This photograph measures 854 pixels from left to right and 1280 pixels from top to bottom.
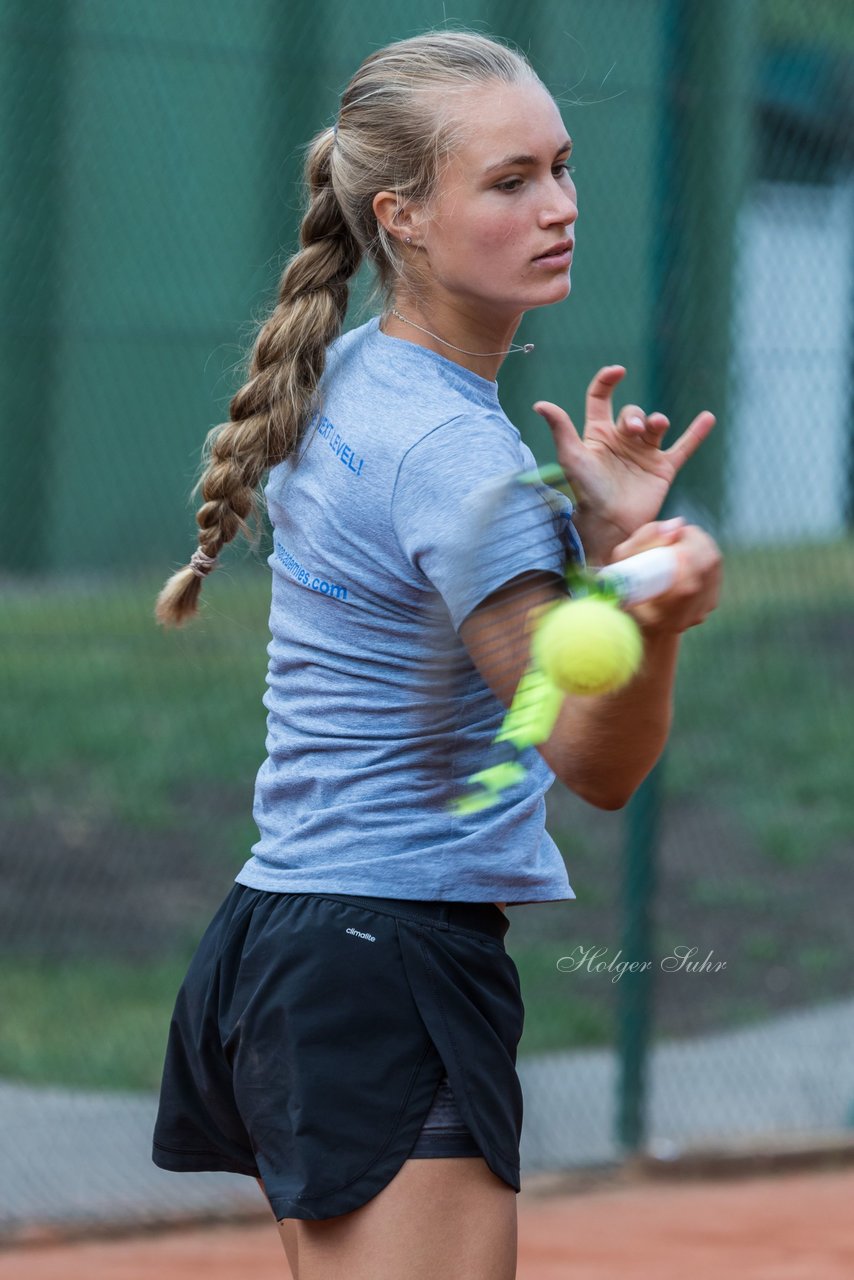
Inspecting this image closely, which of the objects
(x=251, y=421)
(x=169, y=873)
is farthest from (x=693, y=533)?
(x=169, y=873)

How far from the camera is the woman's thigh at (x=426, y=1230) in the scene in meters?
1.76

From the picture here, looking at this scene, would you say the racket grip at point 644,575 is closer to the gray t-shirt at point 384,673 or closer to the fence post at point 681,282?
the gray t-shirt at point 384,673

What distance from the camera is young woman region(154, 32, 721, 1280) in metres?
1.78

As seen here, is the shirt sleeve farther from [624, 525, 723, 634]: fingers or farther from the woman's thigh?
the woman's thigh

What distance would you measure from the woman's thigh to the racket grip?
61cm

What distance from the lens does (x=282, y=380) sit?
1.94 metres

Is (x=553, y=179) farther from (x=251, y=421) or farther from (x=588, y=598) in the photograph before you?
(x=588, y=598)

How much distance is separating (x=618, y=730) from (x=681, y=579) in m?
0.17

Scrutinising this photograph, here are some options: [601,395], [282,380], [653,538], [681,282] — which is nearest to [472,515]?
[653,538]

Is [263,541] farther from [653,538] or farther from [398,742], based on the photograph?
[653,538]

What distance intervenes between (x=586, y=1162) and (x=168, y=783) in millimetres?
1640

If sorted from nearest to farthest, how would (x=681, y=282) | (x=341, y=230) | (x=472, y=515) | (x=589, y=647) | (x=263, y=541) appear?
(x=589, y=647), (x=472, y=515), (x=341, y=230), (x=263, y=541), (x=681, y=282)

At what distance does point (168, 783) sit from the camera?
534 cm

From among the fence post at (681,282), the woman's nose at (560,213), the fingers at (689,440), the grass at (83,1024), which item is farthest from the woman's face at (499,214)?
the grass at (83,1024)
